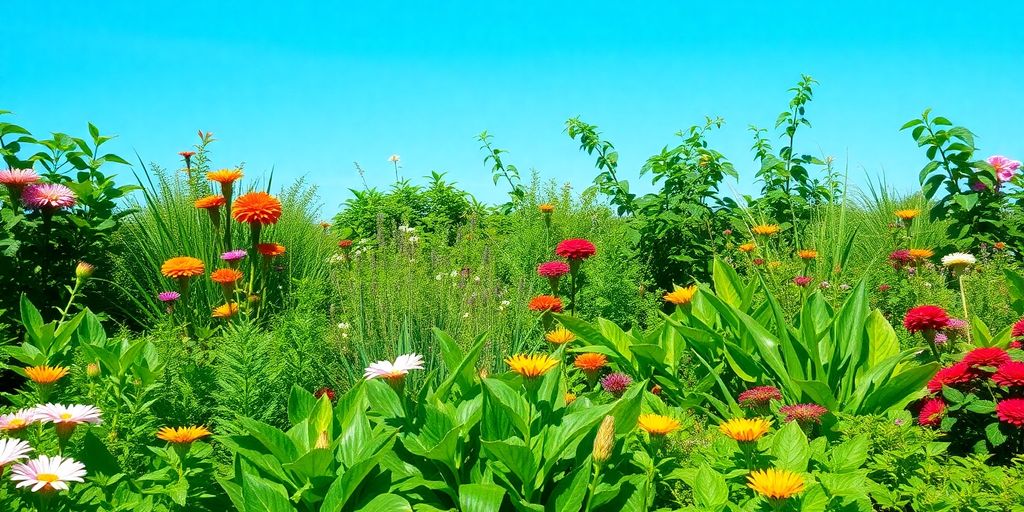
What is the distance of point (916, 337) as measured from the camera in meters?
4.34

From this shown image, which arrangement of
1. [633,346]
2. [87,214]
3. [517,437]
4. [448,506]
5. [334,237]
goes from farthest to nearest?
[334,237] < [87,214] < [633,346] < [448,506] < [517,437]

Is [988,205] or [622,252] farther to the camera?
[988,205]

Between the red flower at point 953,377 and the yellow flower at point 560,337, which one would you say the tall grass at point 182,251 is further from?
the red flower at point 953,377

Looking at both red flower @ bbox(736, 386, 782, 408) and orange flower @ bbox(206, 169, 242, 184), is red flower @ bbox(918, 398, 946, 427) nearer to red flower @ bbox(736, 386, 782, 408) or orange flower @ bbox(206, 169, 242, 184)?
red flower @ bbox(736, 386, 782, 408)

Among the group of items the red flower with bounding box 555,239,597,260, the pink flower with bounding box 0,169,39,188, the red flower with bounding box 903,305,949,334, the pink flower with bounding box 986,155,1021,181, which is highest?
the pink flower with bounding box 986,155,1021,181

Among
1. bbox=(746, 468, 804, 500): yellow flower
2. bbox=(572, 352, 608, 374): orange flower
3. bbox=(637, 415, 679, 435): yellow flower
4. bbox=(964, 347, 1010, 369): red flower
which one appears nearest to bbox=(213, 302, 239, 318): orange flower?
bbox=(572, 352, 608, 374): orange flower

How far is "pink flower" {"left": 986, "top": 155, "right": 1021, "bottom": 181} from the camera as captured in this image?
632 centimetres

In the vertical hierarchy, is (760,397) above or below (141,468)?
above

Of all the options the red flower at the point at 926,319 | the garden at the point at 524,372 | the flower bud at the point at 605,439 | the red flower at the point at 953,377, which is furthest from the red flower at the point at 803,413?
the flower bud at the point at 605,439

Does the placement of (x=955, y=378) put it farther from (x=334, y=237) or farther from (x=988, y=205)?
(x=334, y=237)

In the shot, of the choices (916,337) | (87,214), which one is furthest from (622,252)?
(87,214)

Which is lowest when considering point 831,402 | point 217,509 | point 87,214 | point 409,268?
point 217,509

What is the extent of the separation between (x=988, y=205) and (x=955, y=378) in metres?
4.06

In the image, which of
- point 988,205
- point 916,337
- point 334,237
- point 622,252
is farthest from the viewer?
point 334,237
